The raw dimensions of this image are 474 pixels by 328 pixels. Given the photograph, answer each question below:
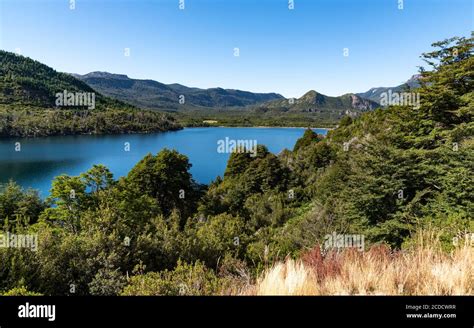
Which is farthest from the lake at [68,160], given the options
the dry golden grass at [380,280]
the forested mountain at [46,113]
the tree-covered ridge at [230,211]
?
the dry golden grass at [380,280]

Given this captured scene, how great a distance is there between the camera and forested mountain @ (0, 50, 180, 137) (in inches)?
3172

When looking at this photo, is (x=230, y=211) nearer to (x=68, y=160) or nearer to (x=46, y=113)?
(x=68, y=160)

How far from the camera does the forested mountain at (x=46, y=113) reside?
80.6 m

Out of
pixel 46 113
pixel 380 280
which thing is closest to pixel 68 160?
pixel 380 280

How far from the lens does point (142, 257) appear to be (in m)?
7.84

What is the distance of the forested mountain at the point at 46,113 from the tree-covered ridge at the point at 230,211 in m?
57.6

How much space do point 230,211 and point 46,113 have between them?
318 ft

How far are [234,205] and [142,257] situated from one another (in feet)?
64.8

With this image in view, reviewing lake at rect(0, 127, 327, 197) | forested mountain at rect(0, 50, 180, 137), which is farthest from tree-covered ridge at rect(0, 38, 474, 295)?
forested mountain at rect(0, 50, 180, 137)

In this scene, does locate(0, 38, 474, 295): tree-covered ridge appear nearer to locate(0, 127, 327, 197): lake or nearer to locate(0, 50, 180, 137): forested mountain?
locate(0, 127, 327, 197): lake

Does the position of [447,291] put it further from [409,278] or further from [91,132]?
[91,132]

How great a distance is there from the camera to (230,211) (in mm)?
25547

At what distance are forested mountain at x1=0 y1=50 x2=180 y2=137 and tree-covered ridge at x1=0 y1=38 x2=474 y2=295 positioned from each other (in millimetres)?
57630
